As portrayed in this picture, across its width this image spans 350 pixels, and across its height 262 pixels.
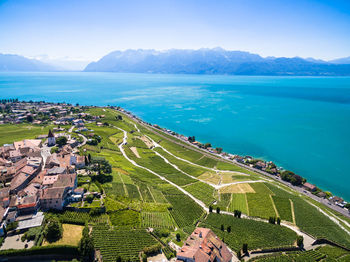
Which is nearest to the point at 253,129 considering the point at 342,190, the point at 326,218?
the point at 342,190

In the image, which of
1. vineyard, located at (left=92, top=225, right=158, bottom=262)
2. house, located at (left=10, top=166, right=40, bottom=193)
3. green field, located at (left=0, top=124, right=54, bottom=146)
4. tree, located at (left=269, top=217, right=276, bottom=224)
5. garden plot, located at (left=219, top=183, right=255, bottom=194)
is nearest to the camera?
vineyard, located at (left=92, top=225, right=158, bottom=262)

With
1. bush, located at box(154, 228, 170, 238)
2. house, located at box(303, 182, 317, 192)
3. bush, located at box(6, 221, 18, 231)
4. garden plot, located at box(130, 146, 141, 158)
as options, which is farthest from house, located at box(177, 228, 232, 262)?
garden plot, located at box(130, 146, 141, 158)

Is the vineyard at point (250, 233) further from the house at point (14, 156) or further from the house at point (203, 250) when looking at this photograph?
the house at point (14, 156)

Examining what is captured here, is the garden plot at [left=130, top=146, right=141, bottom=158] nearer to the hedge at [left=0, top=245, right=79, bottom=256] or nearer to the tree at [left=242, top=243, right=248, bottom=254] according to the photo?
the hedge at [left=0, top=245, right=79, bottom=256]

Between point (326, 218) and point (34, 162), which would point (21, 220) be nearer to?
point (34, 162)

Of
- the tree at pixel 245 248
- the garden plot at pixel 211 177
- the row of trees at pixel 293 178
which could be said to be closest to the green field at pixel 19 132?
the garden plot at pixel 211 177

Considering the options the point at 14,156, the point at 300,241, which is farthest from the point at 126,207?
the point at 14,156
